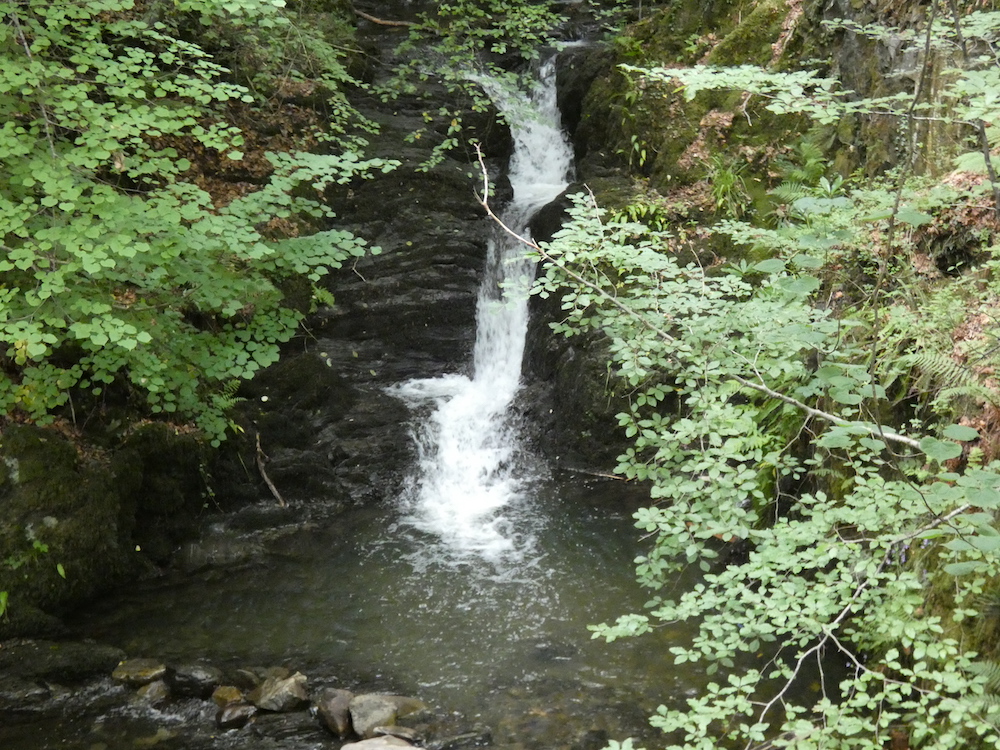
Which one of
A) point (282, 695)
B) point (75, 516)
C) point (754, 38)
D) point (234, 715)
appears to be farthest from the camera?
point (754, 38)

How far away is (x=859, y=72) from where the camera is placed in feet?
24.8

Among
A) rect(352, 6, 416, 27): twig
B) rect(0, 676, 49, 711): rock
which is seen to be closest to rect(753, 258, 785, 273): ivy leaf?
rect(0, 676, 49, 711): rock

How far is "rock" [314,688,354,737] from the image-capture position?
17.3 feet

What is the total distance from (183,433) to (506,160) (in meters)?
7.06

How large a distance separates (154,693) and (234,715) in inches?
26.6

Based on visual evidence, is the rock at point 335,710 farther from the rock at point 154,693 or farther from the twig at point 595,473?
the twig at point 595,473

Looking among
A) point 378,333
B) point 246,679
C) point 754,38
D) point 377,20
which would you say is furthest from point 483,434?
point 377,20

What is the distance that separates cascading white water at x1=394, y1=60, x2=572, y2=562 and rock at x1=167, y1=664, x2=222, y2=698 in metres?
2.65

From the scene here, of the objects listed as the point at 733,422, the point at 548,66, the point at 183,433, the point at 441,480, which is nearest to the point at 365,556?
the point at 441,480

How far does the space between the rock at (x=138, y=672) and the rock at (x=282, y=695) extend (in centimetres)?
78

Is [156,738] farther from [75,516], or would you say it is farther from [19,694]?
[75,516]

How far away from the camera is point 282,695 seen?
5.54m

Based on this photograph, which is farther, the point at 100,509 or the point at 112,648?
the point at 100,509

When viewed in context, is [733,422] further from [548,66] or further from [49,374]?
[548,66]
